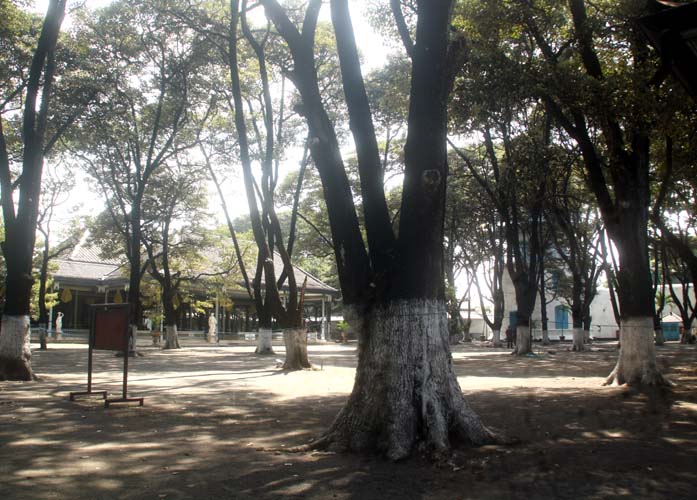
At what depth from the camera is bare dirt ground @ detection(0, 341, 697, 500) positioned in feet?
16.4

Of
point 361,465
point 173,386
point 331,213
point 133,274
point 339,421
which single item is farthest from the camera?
point 133,274

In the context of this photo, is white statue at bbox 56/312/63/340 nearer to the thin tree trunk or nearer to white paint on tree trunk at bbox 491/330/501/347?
the thin tree trunk

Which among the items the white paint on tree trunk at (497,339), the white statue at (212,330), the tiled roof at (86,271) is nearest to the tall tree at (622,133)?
the white paint on tree trunk at (497,339)

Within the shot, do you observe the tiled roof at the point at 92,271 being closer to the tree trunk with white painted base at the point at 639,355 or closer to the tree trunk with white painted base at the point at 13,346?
the tree trunk with white painted base at the point at 13,346

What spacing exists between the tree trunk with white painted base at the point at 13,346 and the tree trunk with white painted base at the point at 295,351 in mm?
6671

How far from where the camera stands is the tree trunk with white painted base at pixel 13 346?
1231 cm

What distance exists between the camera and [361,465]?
18.8 feet

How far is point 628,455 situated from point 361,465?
8.34ft

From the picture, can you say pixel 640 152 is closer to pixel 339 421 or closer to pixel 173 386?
pixel 339 421

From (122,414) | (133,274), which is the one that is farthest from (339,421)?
(133,274)

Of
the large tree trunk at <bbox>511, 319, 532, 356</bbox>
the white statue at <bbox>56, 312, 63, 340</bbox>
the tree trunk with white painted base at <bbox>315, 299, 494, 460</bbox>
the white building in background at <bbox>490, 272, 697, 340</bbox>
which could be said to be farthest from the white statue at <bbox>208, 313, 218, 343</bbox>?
the tree trunk with white painted base at <bbox>315, 299, 494, 460</bbox>

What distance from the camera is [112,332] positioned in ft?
31.3

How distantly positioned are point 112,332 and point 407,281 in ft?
17.5

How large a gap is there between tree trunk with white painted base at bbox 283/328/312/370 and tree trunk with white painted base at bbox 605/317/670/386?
8388 mm
